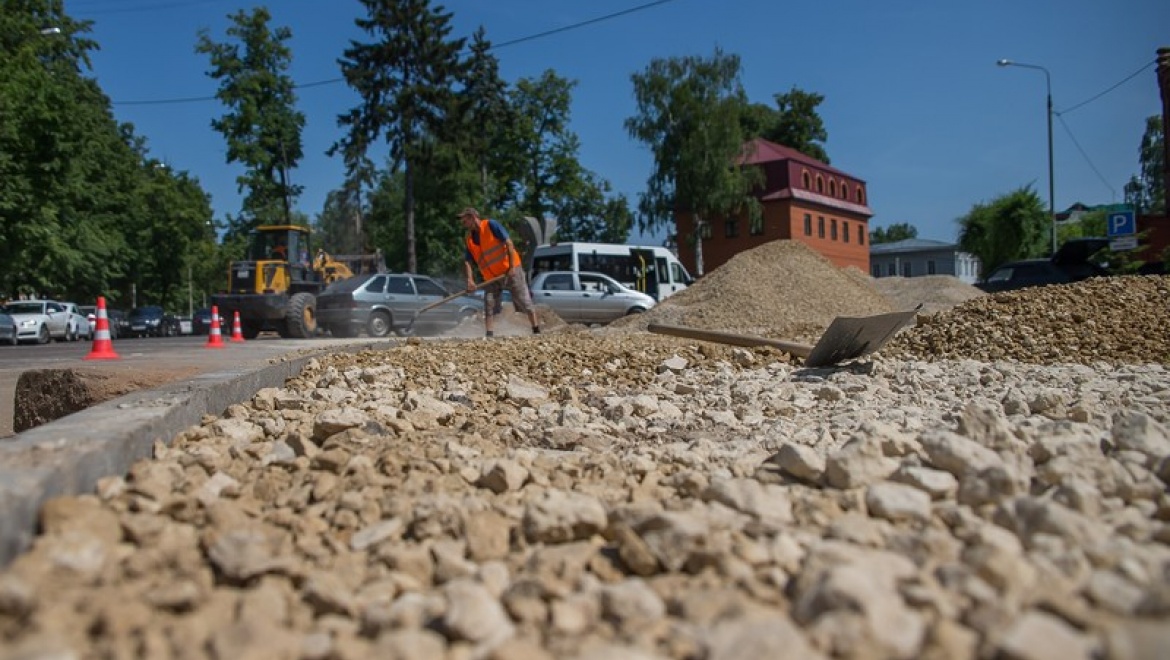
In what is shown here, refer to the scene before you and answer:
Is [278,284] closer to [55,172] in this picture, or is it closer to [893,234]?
[55,172]

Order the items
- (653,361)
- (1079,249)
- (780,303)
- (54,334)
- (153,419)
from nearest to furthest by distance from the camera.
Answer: (153,419) → (653,361) → (780,303) → (1079,249) → (54,334)

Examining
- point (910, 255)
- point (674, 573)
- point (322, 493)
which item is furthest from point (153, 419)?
point (910, 255)

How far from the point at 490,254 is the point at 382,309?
7.41 meters

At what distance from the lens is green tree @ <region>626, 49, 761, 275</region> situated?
39406 mm

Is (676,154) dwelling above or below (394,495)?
above

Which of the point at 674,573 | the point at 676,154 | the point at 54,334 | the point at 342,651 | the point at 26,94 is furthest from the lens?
the point at 676,154

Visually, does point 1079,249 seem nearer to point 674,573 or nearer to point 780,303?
point 780,303

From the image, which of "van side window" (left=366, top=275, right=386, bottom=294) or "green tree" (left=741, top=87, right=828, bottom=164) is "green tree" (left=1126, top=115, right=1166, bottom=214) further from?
"van side window" (left=366, top=275, right=386, bottom=294)

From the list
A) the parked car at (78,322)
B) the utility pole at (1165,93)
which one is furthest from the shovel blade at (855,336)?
the parked car at (78,322)

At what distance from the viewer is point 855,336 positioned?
5781mm

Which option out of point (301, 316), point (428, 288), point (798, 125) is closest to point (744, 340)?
point (428, 288)

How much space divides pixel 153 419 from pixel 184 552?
4.27 feet

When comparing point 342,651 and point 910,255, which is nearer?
point 342,651

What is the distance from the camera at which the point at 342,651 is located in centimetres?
151
